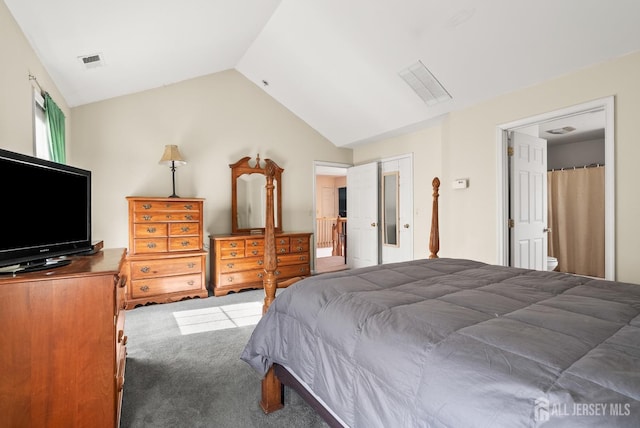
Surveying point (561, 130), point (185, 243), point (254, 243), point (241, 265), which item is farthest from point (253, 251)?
point (561, 130)

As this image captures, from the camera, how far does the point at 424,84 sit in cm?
366

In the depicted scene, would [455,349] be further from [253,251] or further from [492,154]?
[253,251]

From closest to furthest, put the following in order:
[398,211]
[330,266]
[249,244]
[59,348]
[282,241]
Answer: [59,348] → [249,244] → [282,241] → [398,211] → [330,266]

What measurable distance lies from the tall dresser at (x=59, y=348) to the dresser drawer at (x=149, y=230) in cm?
245

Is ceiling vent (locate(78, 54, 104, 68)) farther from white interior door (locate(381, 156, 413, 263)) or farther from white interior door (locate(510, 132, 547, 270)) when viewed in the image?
white interior door (locate(510, 132, 547, 270))

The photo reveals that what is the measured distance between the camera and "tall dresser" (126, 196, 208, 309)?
3.71 meters

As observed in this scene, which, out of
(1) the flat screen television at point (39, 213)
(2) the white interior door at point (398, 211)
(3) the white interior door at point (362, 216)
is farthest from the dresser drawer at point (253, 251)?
(1) the flat screen television at point (39, 213)

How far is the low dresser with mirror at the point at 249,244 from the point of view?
428 centimetres

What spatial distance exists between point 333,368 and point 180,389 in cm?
130

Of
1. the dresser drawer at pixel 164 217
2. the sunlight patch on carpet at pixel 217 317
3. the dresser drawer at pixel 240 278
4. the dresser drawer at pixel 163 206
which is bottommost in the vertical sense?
the sunlight patch on carpet at pixel 217 317

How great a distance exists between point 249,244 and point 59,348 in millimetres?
3103

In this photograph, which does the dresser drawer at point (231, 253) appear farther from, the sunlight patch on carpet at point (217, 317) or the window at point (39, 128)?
the window at point (39, 128)

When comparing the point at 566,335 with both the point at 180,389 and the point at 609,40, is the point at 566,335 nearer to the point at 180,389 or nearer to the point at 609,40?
the point at 180,389

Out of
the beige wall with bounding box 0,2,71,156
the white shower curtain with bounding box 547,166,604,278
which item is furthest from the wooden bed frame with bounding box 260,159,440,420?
the white shower curtain with bounding box 547,166,604,278
